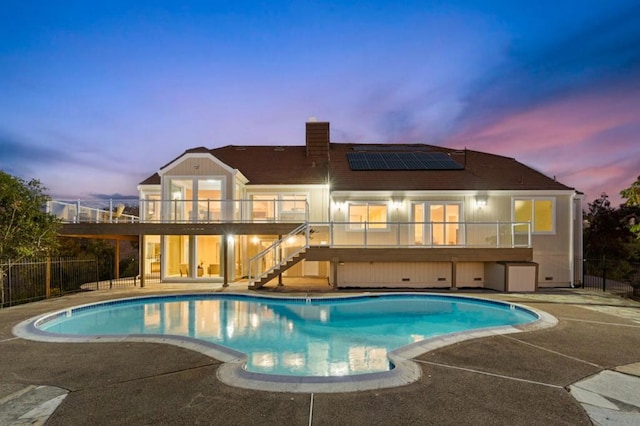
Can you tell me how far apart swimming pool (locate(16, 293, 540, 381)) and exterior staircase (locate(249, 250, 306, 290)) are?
4.49 feet

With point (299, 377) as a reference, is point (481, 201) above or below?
above

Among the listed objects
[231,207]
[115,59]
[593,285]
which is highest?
[115,59]

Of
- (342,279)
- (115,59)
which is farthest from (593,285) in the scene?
(115,59)

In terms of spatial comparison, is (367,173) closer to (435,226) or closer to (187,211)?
(435,226)

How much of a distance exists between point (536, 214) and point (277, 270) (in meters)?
13.0

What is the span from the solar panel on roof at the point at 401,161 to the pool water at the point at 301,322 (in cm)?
807

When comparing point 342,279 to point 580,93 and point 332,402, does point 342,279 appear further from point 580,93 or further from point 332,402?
point 580,93

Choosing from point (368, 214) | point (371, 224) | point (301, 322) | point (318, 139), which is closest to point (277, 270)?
point (301, 322)

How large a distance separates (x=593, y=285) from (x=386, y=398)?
1799 centimetres

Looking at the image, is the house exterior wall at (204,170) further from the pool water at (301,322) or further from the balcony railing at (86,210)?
the pool water at (301,322)

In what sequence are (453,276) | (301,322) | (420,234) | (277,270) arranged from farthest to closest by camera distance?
(420,234)
(453,276)
(277,270)
(301,322)

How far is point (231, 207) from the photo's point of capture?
1689 cm

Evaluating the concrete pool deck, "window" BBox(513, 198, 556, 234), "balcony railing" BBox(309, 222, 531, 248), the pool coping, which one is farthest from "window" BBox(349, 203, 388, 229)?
the concrete pool deck

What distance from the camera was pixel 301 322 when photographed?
1093 cm
